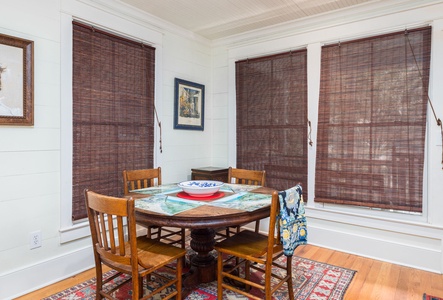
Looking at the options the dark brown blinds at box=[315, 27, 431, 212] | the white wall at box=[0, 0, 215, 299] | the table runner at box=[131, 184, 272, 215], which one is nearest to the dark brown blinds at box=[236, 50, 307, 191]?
the dark brown blinds at box=[315, 27, 431, 212]

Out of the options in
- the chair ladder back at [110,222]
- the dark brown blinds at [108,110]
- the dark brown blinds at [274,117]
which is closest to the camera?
the chair ladder back at [110,222]

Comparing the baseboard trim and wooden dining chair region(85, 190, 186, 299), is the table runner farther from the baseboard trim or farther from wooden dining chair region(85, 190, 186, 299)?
the baseboard trim

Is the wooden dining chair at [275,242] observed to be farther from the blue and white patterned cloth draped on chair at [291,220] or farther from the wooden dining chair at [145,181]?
the wooden dining chair at [145,181]

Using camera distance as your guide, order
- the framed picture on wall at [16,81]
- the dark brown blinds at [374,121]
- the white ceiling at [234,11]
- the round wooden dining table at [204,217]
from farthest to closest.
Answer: the white ceiling at [234,11], the dark brown blinds at [374,121], the framed picture on wall at [16,81], the round wooden dining table at [204,217]

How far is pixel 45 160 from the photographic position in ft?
7.93

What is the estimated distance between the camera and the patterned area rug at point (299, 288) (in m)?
2.20

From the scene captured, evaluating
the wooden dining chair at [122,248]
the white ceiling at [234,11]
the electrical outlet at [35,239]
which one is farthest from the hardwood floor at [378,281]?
the white ceiling at [234,11]

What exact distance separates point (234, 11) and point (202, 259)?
2.61m

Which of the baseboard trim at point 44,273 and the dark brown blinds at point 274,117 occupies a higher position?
the dark brown blinds at point 274,117

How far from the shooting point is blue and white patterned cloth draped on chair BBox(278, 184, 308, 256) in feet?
5.93

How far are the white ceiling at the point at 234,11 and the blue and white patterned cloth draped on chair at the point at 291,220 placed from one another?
2103 millimetres

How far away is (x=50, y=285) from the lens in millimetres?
2400

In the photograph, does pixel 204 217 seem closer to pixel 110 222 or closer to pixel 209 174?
pixel 110 222

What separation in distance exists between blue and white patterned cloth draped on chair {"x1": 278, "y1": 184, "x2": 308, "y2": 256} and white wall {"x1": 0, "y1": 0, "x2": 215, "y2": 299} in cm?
191
